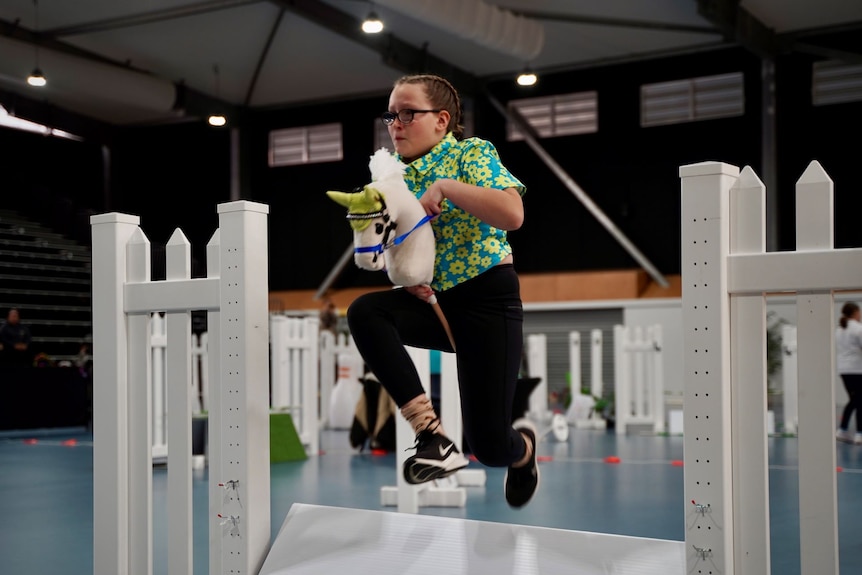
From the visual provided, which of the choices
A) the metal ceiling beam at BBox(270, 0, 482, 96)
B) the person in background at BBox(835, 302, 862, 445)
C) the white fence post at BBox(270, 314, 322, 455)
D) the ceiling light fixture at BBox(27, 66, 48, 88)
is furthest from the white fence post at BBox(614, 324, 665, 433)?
the ceiling light fixture at BBox(27, 66, 48, 88)

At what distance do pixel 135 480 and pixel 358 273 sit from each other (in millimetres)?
14630

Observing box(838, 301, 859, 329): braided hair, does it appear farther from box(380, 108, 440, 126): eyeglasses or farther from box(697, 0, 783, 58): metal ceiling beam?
box(380, 108, 440, 126): eyeglasses

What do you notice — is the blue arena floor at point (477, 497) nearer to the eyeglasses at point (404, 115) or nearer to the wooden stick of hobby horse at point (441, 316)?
the wooden stick of hobby horse at point (441, 316)

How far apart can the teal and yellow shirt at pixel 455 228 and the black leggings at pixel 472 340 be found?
0.04 meters

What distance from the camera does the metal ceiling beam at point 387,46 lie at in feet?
41.1

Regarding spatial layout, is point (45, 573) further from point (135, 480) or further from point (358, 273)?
point (358, 273)

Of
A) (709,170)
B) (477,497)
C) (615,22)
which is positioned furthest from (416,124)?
(615,22)

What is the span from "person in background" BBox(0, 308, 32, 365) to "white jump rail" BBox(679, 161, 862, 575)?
10944 millimetres

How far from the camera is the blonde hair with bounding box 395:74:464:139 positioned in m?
2.71

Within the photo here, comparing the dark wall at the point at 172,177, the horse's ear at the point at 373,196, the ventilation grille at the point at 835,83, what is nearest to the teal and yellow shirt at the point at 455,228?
the horse's ear at the point at 373,196

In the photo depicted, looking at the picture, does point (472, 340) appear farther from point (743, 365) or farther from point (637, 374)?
point (637, 374)

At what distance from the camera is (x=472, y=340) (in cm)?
267

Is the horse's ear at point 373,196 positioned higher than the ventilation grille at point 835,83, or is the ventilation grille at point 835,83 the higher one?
the ventilation grille at point 835,83

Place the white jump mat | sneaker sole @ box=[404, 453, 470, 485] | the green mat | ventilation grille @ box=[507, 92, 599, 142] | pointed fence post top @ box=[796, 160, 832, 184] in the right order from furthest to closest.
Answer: ventilation grille @ box=[507, 92, 599, 142]
the green mat
sneaker sole @ box=[404, 453, 470, 485]
the white jump mat
pointed fence post top @ box=[796, 160, 832, 184]
